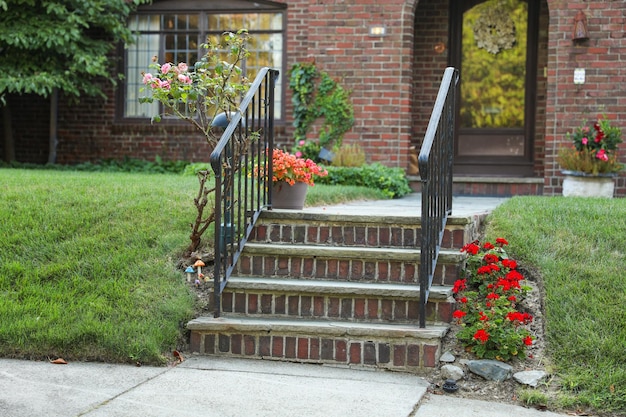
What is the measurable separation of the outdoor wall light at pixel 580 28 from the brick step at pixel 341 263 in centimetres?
559

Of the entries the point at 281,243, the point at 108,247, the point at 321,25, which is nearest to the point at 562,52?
the point at 321,25

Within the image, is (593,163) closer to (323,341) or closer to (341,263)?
(341,263)

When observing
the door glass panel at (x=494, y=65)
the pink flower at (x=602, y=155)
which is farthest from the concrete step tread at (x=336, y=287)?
the door glass panel at (x=494, y=65)

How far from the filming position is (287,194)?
6.12 m

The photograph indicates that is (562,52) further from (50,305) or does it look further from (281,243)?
(50,305)

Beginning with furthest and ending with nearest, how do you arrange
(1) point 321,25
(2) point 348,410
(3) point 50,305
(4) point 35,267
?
(1) point 321,25, (4) point 35,267, (3) point 50,305, (2) point 348,410

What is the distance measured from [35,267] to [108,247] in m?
0.49

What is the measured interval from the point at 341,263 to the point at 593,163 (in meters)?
5.25

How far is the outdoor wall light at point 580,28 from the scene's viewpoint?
999cm

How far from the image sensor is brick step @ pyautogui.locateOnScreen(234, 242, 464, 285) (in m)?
5.23

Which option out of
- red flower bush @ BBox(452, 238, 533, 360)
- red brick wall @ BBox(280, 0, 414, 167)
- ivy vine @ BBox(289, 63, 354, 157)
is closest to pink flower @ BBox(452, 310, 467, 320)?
red flower bush @ BBox(452, 238, 533, 360)

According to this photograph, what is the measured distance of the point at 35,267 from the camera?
5551mm

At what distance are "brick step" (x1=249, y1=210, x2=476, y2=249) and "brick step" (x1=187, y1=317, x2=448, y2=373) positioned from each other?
731mm

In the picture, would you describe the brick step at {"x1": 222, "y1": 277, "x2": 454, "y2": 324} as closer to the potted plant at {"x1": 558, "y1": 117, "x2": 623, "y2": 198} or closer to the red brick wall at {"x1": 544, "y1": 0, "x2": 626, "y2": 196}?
the potted plant at {"x1": 558, "y1": 117, "x2": 623, "y2": 198}
